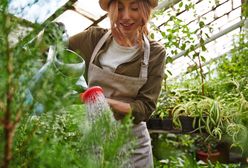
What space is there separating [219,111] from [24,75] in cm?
274

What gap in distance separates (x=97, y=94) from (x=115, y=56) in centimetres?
88

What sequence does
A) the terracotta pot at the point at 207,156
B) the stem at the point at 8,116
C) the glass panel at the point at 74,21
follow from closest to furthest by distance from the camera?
1. the stem at the point at 8,116
2. the terracotta pot at the point at 207,156
3. the glass panel at the point at 74,21

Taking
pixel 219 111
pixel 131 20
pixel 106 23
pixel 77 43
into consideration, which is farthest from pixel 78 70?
pixel 106 23

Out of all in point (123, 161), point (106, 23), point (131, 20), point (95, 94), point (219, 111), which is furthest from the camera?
point (106, 23)

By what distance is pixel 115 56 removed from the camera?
1.77 m

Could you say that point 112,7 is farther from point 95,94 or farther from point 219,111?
point 219,111

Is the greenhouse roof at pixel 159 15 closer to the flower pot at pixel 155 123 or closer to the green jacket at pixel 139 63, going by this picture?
the green jacket at pixel 139 63

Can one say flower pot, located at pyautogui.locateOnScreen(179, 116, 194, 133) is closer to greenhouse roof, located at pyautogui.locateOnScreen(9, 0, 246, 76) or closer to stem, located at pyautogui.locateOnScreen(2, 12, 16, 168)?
greenhouse roof, located at pyautogui.locateOnScreen(9, 0, 246, 76)

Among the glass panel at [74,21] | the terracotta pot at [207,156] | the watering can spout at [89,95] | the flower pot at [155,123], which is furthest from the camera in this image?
the glass panel at [74,21]

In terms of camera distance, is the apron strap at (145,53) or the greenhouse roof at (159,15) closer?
the greenhouse roof at (159,15)

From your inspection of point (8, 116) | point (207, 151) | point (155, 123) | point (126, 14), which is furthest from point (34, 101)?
point (207, 151)

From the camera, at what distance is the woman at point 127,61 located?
1658 mm

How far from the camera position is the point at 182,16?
553 centimetres

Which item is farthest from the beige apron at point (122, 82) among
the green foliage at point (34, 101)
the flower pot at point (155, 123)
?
the flower pot at point (155, 123)
